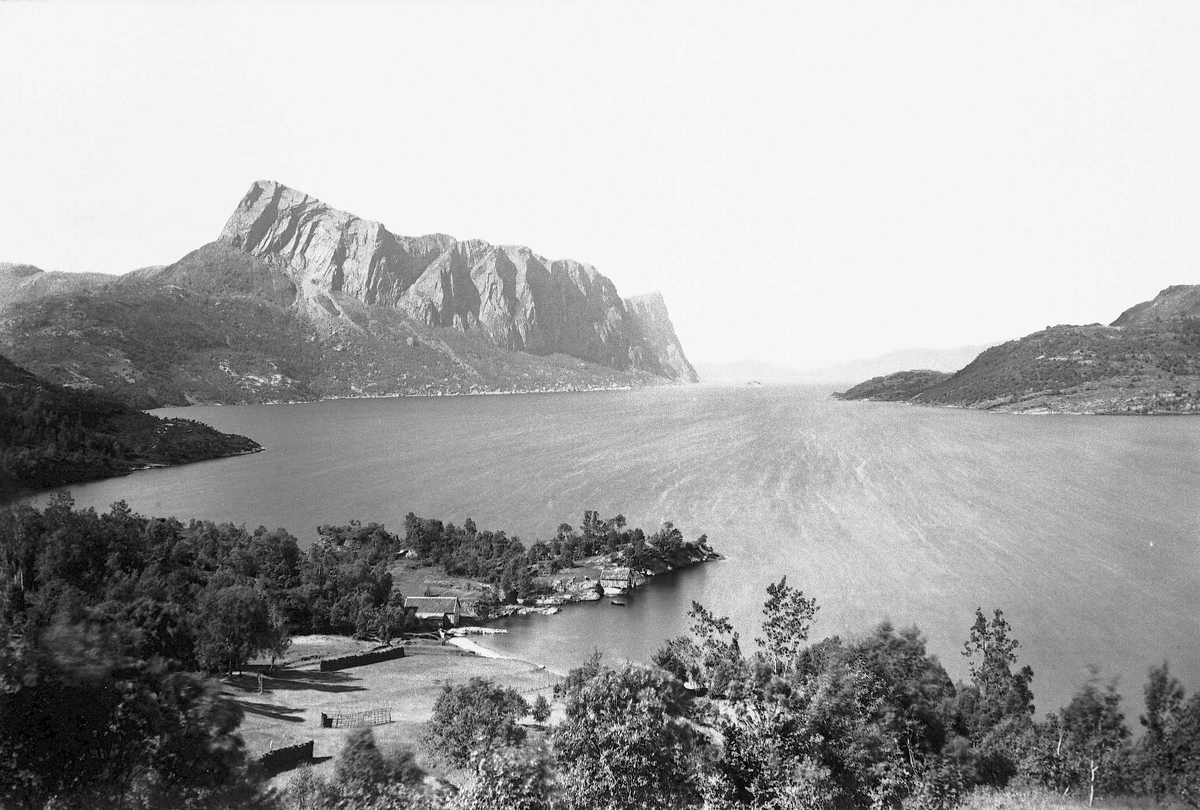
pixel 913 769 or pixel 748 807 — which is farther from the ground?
pixel 748 807

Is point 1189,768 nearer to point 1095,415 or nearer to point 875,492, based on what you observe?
point 875,492

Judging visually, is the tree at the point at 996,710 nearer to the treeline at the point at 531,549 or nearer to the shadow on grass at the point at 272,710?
the shadow on grass at the point at 272,710

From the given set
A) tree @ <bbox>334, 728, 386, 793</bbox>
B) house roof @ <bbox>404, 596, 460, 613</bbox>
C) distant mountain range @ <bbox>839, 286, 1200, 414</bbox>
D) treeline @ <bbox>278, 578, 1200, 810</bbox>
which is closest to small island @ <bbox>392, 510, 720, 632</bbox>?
house roof @ <bbox>404, 596, 460, 613</bbox>

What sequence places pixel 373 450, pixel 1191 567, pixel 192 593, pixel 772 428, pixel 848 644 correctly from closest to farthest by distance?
pixel 848 644
pixel 192 593
pixel 1191 567
pixel 373 450
pixel 772 428

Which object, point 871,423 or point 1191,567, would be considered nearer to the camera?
point 1191,567

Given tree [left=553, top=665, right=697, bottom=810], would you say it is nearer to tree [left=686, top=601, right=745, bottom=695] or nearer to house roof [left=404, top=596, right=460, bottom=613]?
tree [left=686, top=601, right=745, bottom=695]

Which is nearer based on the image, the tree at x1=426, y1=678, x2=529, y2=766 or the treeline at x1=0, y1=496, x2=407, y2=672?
the tree at x1=426, y1=678, x2=529, y2=766

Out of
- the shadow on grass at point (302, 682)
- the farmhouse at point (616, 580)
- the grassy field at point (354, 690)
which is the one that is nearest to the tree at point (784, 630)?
the grassy field at point (354, 690)

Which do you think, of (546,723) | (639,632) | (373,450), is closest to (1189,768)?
(546,723)
